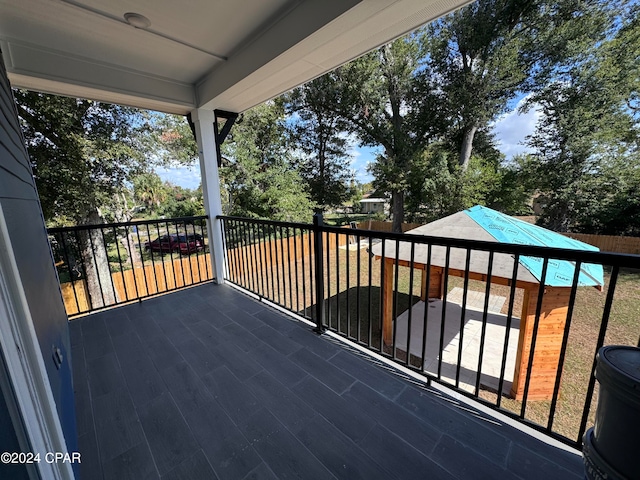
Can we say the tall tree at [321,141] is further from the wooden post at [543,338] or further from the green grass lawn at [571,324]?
the wooden post at [543,338]

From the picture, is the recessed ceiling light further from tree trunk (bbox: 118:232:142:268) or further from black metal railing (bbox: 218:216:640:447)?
tree trunk (bbox: 118:232:142:268)

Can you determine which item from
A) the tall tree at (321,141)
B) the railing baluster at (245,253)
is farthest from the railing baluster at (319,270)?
the tall tree at (321,141)

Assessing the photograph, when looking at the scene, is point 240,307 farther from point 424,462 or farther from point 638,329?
point 638,329

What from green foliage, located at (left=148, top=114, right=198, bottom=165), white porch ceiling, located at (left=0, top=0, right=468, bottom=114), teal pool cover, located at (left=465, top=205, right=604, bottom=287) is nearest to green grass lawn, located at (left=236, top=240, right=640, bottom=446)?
teal pool cover, located at (left=465, top=205, right=604, bottom=287)

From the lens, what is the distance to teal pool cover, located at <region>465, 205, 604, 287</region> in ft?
8.96

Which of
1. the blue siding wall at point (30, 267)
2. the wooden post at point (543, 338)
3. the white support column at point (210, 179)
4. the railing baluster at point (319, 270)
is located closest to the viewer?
the blue siding wall at point (30, 267)

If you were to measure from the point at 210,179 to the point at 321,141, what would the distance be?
1054cm

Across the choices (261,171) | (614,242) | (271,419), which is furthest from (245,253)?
(614,242)

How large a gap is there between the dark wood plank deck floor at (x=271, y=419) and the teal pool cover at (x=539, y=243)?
1.80 meters

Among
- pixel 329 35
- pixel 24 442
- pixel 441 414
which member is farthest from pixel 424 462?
pixel 329 35

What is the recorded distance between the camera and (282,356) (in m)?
2.02

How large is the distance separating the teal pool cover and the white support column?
11.7ft

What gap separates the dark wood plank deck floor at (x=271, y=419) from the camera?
121cm

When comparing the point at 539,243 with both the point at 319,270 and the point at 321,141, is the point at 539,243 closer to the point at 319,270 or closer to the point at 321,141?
the point at 319,270
